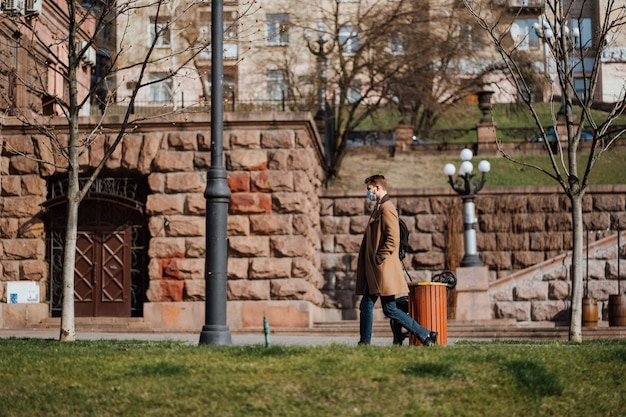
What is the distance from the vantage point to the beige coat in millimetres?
12820

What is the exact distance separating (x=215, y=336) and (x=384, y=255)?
2.16 metres

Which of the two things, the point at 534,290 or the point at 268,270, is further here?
the point at 534,290

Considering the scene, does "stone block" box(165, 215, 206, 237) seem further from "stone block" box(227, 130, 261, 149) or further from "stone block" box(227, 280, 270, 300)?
"stone block" box(227, 130, 261, 149)

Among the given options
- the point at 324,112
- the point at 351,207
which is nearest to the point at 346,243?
the point at 351,207

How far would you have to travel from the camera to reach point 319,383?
9.91 meters

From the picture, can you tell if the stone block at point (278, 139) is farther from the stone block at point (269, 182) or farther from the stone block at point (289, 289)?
the stone block at point (289, 289)

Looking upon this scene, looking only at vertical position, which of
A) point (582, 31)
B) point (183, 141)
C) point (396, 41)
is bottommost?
point (183, 141)

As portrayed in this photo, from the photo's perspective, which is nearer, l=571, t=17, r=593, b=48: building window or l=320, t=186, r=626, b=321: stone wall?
l=571, t=17, r=593, b=48: building window

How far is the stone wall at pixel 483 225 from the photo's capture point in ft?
90.0

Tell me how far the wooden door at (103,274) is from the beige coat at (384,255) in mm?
10636

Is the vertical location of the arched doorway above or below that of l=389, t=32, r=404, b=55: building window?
below

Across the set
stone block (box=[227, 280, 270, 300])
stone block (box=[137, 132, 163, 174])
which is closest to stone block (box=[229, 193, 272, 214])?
stone block (box=[227, 280, 270, 300])

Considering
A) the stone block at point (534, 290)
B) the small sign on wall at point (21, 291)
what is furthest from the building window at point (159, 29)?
the stone block at point (534, 290)

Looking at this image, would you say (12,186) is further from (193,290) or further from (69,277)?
(69,277)
